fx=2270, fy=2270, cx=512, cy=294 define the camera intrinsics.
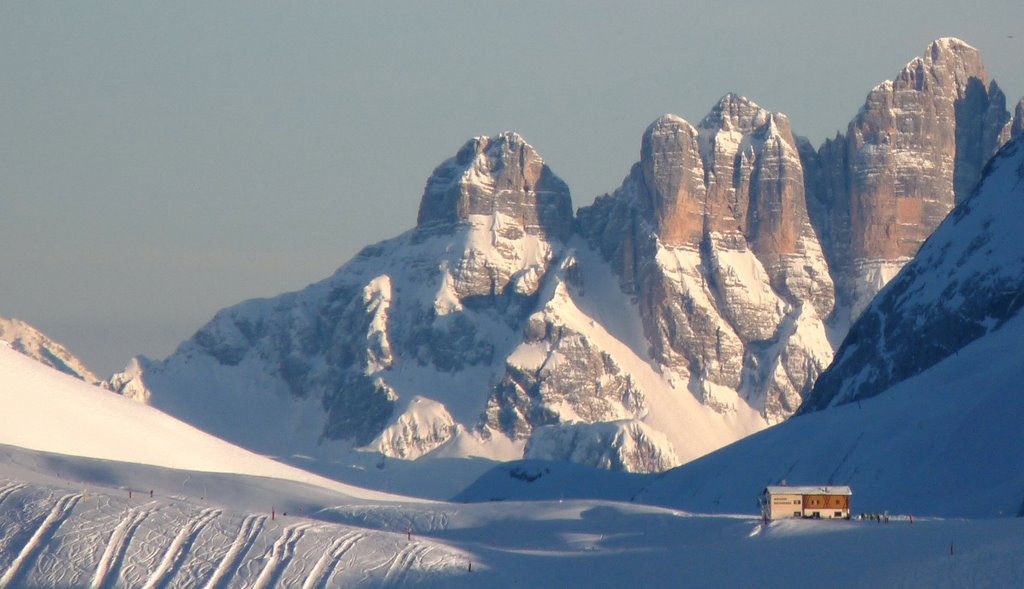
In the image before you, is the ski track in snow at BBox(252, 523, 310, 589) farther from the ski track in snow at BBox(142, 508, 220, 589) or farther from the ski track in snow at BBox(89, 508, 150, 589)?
the ski track in snow at BBox(89, 508, 150, 589)

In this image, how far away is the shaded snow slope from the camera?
586 feet

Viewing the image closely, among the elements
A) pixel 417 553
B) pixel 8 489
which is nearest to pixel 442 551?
pixel 417 553

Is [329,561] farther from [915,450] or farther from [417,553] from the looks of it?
[915,450]

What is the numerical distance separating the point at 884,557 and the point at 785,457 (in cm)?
8497

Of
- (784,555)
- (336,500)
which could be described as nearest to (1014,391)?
(336,500)

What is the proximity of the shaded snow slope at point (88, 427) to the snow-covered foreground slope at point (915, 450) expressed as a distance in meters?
31.8

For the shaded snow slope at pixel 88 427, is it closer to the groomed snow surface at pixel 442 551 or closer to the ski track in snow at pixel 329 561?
the groomed snow surface at pixel 442 551

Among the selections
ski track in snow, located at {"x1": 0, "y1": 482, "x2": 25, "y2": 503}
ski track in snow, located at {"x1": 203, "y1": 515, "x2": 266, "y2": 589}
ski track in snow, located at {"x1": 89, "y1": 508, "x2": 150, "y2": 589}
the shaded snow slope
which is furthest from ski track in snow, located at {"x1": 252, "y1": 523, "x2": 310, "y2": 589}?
the shaded snow slope

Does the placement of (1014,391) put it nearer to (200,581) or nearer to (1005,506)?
(1005,506)

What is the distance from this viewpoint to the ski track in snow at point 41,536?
105688mm

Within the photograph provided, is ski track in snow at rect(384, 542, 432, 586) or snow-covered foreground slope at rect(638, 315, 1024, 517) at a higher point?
snow-covered foreground slope at rect(638, 315, 1024, 517)

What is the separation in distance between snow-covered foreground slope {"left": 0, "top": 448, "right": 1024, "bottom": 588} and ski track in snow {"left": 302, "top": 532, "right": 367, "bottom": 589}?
0.25ft

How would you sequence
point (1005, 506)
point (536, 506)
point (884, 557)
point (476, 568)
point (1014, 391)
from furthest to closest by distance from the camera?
point (1014, 391), point (536, 506), point (1005, 506), point (476, 568), point (884, 557)

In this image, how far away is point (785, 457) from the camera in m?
184
